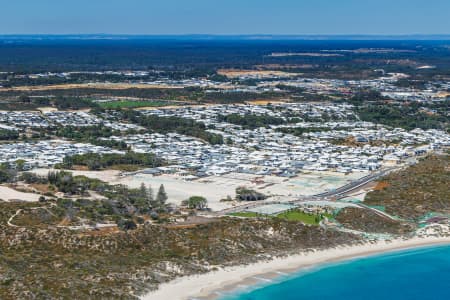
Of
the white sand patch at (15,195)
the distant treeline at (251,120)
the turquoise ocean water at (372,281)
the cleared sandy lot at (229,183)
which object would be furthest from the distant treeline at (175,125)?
the turquoise ocean water at (372,281)

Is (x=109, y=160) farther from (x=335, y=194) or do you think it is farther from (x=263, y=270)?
(x=263, y=270)

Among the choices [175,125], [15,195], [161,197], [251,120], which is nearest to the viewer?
[161,197]

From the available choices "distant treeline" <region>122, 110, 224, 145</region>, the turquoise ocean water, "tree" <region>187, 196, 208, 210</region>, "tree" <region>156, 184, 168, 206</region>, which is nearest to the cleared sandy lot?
"tree" <region>156, 184, 168, 206</region>

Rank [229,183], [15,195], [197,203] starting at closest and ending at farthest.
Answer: [197,203] < [15,195] < [229,183]

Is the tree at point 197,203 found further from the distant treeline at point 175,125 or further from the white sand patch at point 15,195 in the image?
the distant treeline at point 175,125

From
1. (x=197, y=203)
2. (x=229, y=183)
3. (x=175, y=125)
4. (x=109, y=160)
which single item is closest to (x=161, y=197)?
(x=197, y=203)

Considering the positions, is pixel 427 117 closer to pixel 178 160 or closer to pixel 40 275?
pixel 178 160

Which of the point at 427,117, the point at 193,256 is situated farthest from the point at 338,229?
the point at 427,117
